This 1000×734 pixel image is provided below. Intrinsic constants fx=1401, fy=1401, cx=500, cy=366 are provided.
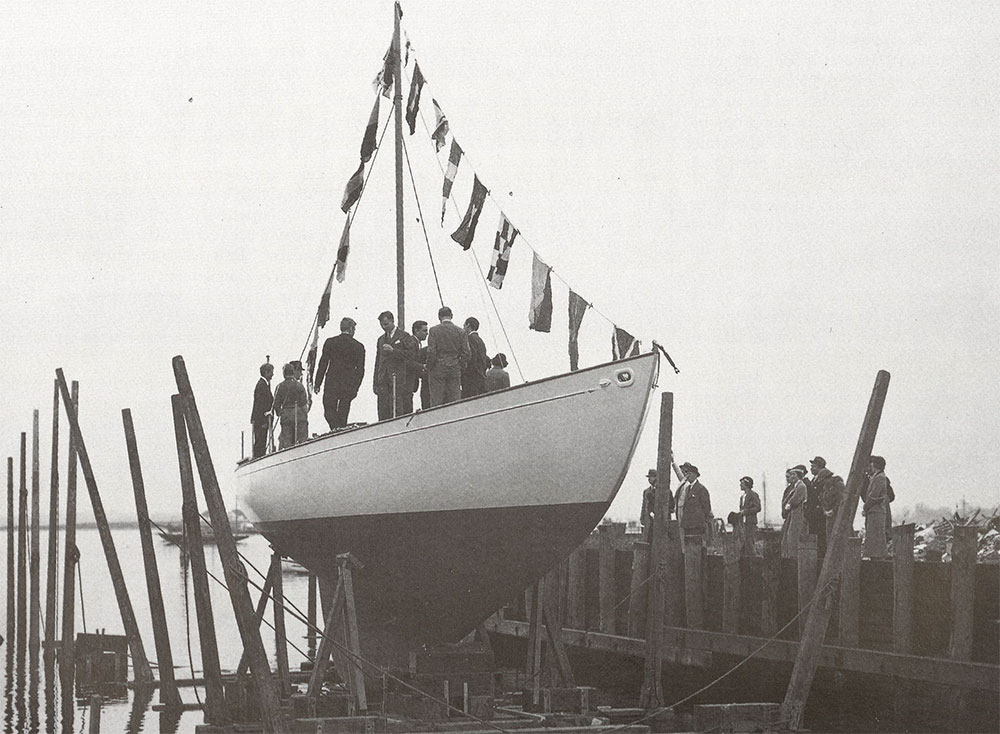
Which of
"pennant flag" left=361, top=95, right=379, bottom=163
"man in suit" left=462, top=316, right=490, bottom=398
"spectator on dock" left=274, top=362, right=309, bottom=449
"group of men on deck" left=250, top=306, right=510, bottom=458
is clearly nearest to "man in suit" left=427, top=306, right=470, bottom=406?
"group of men on deck" left=250, top=306, right=510, bottom=458

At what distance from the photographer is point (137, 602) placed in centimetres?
5962

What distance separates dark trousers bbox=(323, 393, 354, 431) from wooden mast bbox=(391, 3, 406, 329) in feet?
4.05

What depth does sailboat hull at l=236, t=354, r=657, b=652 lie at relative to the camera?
1394cm

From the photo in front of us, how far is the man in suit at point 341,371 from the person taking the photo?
1797 centimetres

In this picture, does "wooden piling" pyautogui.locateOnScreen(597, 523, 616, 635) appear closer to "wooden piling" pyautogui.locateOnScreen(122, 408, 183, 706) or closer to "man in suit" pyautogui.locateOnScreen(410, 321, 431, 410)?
"man in suit" pyautogui.locateOnScreen(410, 321, 431, 410)

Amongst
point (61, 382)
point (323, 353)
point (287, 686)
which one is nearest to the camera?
point (287, 686)

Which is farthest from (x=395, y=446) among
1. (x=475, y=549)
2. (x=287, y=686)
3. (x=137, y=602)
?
(x=137, y=602)

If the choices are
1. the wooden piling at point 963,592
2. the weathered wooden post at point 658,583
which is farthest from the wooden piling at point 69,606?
the wooden piling at point 963,592

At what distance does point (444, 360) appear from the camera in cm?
1573

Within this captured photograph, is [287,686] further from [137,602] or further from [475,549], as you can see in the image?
[137,602]

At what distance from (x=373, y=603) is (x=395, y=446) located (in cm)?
219

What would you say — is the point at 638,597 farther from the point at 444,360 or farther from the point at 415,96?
the point at 415,96

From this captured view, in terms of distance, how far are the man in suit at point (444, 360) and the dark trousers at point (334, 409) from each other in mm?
2672

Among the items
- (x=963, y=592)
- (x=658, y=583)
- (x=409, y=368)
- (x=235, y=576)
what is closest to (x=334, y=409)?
(x=409, y=368)
